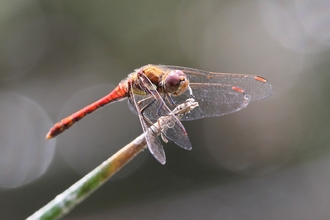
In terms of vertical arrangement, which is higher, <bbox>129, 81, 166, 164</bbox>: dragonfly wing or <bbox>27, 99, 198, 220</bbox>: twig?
<bbox>27, 99, 198, 220</bbox>: twig

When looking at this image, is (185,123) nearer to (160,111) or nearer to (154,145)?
(160,111)

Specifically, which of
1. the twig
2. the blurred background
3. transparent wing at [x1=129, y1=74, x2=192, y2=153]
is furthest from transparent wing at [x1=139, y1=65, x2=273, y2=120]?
the blurred background

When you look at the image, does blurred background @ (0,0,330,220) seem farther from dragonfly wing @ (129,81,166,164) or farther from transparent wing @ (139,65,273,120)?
dragonfly wing @ (129,81,166,164)

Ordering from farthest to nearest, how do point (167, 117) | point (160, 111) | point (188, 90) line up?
point (188, 90) → point (160, 111) → point (167, 117)

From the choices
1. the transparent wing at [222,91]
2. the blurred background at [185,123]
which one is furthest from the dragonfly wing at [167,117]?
the blurred background at [185,123]

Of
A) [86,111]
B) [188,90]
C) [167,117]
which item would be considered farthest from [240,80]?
[86,111]
